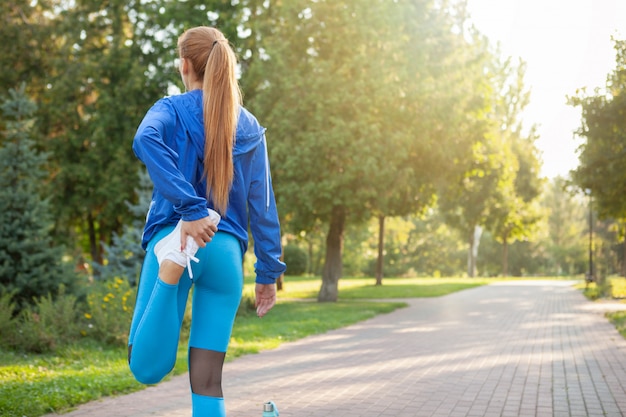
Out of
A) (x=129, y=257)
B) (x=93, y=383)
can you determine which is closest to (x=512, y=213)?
(x=129, y=257)

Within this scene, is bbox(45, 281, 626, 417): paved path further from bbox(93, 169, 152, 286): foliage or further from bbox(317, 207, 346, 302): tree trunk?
bbox(317, 207, 346, 302): tree trunk

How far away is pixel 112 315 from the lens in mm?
11484

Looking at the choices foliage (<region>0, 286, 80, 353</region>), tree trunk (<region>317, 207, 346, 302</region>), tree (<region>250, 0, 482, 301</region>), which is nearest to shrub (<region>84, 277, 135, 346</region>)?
foliage (<region>0, 286, 80, 353</region>)

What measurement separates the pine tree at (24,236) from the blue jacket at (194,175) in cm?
1111

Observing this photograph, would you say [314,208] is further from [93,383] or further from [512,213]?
[512,213]

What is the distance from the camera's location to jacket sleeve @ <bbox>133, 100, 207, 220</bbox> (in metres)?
2.81

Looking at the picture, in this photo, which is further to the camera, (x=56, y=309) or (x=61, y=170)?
(x=61, y=170)

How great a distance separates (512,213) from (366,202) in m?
17.3

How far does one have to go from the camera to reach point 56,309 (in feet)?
37.0

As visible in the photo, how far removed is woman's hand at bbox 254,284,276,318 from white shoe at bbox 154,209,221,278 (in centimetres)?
65

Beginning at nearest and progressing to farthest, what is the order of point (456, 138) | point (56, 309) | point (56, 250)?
point (56, 309) < point (56, 250) < point (456, 138)

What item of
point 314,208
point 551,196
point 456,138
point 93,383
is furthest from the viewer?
point 551,196

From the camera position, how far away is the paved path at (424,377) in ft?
21.9

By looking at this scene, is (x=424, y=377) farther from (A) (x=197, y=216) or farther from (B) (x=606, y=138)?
(B) (x=606, y=138)
